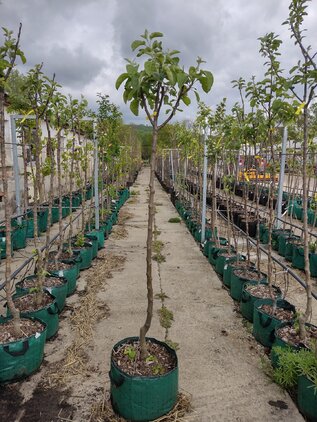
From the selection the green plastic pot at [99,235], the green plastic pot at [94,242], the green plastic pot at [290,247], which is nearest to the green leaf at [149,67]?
the green plastic pot at [94,242]

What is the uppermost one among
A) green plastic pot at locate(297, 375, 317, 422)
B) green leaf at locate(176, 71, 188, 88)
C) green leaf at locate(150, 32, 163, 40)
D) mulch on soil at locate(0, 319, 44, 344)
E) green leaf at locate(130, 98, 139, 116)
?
green leaf at locate(150, 32, 163, 40)

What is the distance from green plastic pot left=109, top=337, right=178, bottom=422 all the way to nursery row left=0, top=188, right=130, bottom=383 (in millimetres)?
809

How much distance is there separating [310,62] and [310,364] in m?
2.19

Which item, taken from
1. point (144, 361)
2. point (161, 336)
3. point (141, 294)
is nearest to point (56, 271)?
point (141, 294)

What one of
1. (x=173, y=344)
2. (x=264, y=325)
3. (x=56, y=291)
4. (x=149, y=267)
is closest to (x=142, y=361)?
(x=149, y=267)

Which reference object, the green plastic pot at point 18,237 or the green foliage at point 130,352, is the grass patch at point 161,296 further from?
the green plastic pot at point 18,237

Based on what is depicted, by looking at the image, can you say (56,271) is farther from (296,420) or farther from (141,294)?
(296,420)

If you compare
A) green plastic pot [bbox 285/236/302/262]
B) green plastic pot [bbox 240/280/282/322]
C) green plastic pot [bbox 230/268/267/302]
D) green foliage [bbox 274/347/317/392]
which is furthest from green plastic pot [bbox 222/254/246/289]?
green foliage [bbox 274/347/317/392]

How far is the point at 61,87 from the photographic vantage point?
3307 millimetres

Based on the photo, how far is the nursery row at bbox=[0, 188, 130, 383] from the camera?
7.91 ft

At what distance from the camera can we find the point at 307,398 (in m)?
2.14

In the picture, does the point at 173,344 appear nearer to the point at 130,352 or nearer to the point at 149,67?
the point at 130,352

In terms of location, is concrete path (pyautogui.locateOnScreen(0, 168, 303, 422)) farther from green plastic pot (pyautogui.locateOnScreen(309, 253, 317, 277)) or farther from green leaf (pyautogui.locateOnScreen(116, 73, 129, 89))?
green leaf (pyautogui.locateOnScreen(116, 73, 129, 89))

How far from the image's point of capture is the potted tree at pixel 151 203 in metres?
1.82
